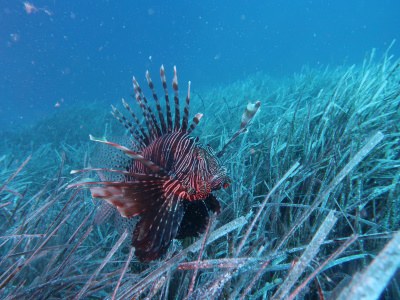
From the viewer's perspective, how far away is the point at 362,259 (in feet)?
6.75

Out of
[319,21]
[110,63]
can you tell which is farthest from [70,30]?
[319,21]

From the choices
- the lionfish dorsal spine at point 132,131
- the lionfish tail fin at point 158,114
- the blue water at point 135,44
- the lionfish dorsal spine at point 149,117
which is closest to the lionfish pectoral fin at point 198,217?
the lionfish tail fin at point 158,114

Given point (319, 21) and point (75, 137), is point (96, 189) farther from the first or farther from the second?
point (319, 21)

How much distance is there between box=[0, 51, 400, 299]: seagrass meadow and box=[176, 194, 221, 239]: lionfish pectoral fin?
0.31 ft

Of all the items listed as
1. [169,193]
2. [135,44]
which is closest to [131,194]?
[169,193]

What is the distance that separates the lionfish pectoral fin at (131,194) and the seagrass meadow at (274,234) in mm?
228

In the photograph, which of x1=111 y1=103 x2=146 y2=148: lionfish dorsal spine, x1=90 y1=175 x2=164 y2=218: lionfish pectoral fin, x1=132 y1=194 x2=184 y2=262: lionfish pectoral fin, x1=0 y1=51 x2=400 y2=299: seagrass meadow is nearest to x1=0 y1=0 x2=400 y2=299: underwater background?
x1=0 y1=51 x2=400 y2=299: seagrass meadow

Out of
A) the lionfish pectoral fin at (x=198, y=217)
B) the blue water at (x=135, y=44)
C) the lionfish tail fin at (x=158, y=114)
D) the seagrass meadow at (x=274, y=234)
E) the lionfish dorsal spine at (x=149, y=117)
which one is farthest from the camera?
the blue water at (x=135, y=44)

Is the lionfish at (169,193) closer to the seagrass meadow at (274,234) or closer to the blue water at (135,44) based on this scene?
the seagrass meadow at (274,234)

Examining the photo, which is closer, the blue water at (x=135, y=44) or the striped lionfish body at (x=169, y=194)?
the striped lionfish body at (x=169, y=194)

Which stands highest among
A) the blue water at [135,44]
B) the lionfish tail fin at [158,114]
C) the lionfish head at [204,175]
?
the blue water at [135,44]

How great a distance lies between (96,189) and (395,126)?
9.88 feet

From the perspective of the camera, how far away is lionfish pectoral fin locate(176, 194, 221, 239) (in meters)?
Result: 2.30

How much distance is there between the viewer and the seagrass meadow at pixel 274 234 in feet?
5.40
